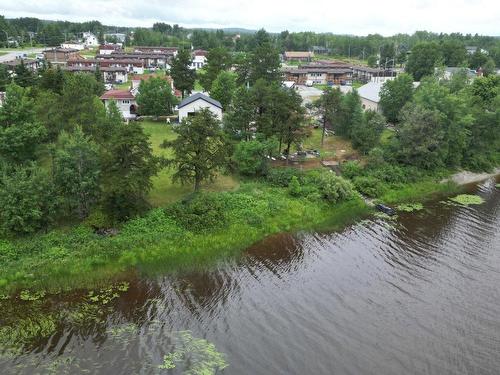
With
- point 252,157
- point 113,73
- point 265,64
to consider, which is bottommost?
point 252,157

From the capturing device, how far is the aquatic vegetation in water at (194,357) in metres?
19.8

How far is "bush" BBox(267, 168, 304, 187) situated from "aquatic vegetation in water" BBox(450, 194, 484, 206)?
51.0 feet

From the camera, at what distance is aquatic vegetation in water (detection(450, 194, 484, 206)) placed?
41.5m

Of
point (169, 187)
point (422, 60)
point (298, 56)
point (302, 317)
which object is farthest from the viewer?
point (298, 56)

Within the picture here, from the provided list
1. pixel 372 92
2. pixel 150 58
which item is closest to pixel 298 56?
pixel 150 58

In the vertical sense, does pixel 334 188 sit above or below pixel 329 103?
below

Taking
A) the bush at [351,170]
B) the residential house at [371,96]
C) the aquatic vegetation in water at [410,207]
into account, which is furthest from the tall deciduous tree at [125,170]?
the residential house at [371,96]

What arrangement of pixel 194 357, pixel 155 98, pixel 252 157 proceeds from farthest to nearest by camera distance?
pixel 155 98 < pixel 252 157 < pixel 194 357

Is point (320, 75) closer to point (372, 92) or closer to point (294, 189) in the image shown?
point (372, 92)

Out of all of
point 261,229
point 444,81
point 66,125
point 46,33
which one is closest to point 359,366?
point 261,229

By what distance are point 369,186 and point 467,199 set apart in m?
10.1

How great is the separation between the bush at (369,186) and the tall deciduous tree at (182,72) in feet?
114

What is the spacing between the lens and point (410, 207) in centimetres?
3991

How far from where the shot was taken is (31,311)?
23.4m
